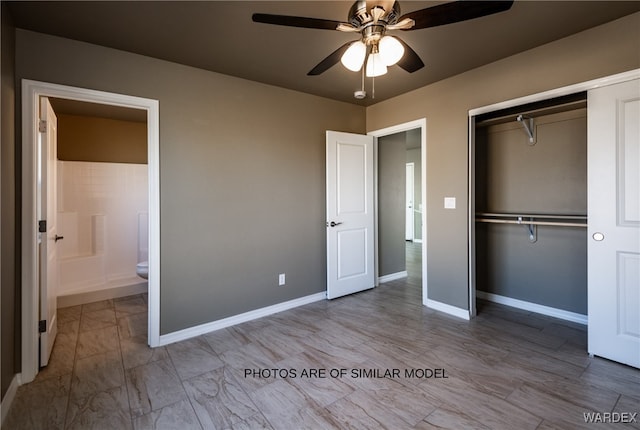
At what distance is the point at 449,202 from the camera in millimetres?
3184

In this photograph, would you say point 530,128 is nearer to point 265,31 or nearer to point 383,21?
point 383,21

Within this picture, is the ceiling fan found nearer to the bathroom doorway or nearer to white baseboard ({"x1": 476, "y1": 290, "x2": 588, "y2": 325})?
white baseboard ({"x1": 476, "y1": 290, "x2": 588, "y2": 325})

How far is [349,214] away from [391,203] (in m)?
1.05

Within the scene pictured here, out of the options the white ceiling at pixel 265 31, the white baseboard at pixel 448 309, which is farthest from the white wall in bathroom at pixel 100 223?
the white baseboard at pixel 448 309

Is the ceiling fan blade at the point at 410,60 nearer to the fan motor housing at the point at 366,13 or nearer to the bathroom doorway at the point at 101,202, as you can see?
the fan motor housing at the point at 366,13

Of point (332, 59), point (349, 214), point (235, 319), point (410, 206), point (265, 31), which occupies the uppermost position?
point (265, 31)

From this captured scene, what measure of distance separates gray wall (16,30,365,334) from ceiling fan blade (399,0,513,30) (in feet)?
6.50

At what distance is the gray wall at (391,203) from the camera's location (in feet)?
14.4

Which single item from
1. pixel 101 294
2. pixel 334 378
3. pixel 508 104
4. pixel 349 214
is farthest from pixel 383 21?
pixel 101 294

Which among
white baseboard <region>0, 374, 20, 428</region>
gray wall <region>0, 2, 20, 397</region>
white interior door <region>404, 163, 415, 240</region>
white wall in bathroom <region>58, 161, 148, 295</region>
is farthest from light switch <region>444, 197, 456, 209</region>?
white interior door <region>404, 163, 415, 240</region>

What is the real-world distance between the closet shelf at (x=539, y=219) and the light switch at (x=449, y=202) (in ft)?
1.64

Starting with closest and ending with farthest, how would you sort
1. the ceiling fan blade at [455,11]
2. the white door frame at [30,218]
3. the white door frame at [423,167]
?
the ceiling fan blade at [455,11] → the white door frame at [30,218] → the white door frame at [423,167]

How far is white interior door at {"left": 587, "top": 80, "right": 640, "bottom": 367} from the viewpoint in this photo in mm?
2072

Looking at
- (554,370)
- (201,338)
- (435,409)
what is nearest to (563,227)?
(554,370)
